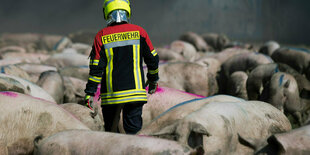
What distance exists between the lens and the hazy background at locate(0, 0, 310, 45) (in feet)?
84.2

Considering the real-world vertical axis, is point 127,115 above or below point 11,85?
below

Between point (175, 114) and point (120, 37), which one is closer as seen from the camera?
point (120, 37)

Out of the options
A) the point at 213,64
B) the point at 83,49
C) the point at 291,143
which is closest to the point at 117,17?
the point at 291,143

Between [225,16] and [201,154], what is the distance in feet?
88.1

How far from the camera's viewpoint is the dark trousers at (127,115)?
124 inches

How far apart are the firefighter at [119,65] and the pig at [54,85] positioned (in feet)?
8.01

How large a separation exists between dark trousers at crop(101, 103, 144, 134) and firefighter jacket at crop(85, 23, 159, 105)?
0.25ft

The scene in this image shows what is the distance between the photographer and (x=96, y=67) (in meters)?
3.01

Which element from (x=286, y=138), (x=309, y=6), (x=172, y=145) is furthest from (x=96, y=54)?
(x=309, y=6)

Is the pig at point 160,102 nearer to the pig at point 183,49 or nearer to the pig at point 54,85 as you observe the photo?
the pig at point 54,85

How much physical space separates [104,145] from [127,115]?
2.23ft

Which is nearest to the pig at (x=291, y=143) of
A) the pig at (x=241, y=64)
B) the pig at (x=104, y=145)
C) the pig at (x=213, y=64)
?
the pig at (x=104, y=145)

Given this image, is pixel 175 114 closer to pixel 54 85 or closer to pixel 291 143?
pixel 291 143

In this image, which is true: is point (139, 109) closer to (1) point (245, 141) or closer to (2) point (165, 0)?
(1) point (245, 141)
